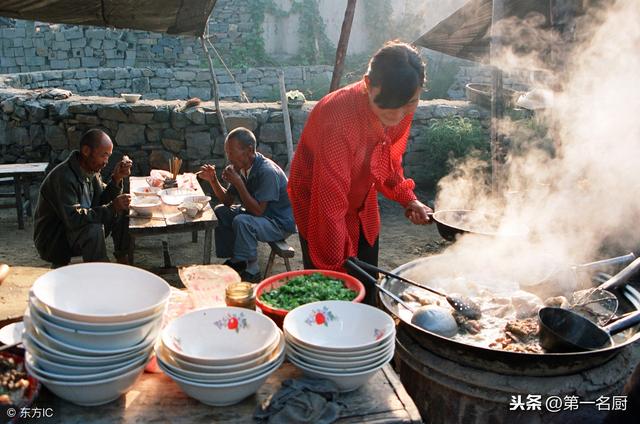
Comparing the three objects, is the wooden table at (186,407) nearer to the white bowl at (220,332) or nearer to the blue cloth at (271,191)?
the white bowl at (220,332)

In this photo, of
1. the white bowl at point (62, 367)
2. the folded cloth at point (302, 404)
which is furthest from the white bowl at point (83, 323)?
the folded cloth at point (302, 404)

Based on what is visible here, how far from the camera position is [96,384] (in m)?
1.54

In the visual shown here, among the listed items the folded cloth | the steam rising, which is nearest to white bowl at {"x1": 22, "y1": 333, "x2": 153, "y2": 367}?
the folded cloth

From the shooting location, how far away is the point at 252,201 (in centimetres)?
517

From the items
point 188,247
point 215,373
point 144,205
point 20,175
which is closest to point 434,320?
point 215,373

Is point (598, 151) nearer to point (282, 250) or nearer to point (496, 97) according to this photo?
point (496, 97)

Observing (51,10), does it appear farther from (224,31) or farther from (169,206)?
(224,31)

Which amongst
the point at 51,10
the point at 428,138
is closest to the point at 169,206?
the point at 51,10

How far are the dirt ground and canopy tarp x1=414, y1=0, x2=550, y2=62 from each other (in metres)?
3.04

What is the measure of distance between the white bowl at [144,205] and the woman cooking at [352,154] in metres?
2.13

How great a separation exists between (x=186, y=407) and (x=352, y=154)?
149 centimetres

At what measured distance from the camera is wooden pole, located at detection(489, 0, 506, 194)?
5504 millimetres

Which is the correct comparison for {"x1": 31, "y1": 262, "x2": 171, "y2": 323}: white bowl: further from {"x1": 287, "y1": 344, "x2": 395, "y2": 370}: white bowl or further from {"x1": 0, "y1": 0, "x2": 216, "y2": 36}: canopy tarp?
{"x1": 0, "y1": 0, "x2": 216, "y2": 36}: canopy tarp

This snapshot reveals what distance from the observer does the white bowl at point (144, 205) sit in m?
4.70
